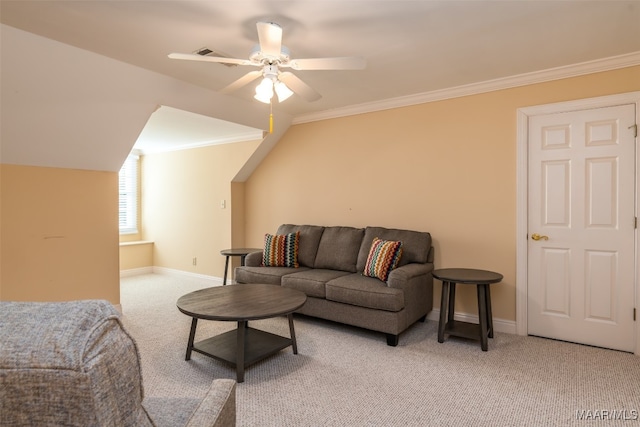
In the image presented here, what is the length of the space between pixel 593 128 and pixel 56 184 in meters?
4.87

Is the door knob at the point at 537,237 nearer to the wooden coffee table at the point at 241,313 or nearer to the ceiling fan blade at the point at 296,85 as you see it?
the wooden coffee table at the point at 241,313

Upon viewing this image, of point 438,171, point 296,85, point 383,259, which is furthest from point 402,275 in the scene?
point 296,85

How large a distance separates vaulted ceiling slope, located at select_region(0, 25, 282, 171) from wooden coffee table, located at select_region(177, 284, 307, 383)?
1.81 m

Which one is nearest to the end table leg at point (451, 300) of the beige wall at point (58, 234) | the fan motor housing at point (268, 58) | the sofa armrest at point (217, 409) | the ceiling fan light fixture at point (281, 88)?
the ceiling fan light fixture at point (281, 88)

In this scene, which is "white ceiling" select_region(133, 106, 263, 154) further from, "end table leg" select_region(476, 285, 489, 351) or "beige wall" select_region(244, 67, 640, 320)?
"end table leg" select_region(476, 285, 489, 351)

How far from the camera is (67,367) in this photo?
23.9 inches

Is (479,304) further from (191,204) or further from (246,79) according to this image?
(191,204)

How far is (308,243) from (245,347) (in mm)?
1751

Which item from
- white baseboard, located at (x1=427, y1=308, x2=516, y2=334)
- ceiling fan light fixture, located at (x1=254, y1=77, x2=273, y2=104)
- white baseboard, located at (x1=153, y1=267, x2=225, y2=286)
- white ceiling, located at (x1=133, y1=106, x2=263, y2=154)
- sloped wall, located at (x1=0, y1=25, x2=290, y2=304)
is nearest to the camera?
ceiling fan light fixture, located at (x1=254, y1=77, x2=273, y2=104)

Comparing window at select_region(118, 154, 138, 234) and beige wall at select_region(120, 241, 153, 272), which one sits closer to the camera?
beige wall at select_region(120, 241, 153, 272)

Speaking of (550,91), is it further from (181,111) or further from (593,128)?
(181,111)

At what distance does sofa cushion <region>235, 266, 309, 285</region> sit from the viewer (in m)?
3.81

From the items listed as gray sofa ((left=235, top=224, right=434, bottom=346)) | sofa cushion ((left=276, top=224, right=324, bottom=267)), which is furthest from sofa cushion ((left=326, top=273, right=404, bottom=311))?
sofa cushion ((left=276, top=224, right=324, bottom=267))

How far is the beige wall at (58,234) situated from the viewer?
10.2 feet
